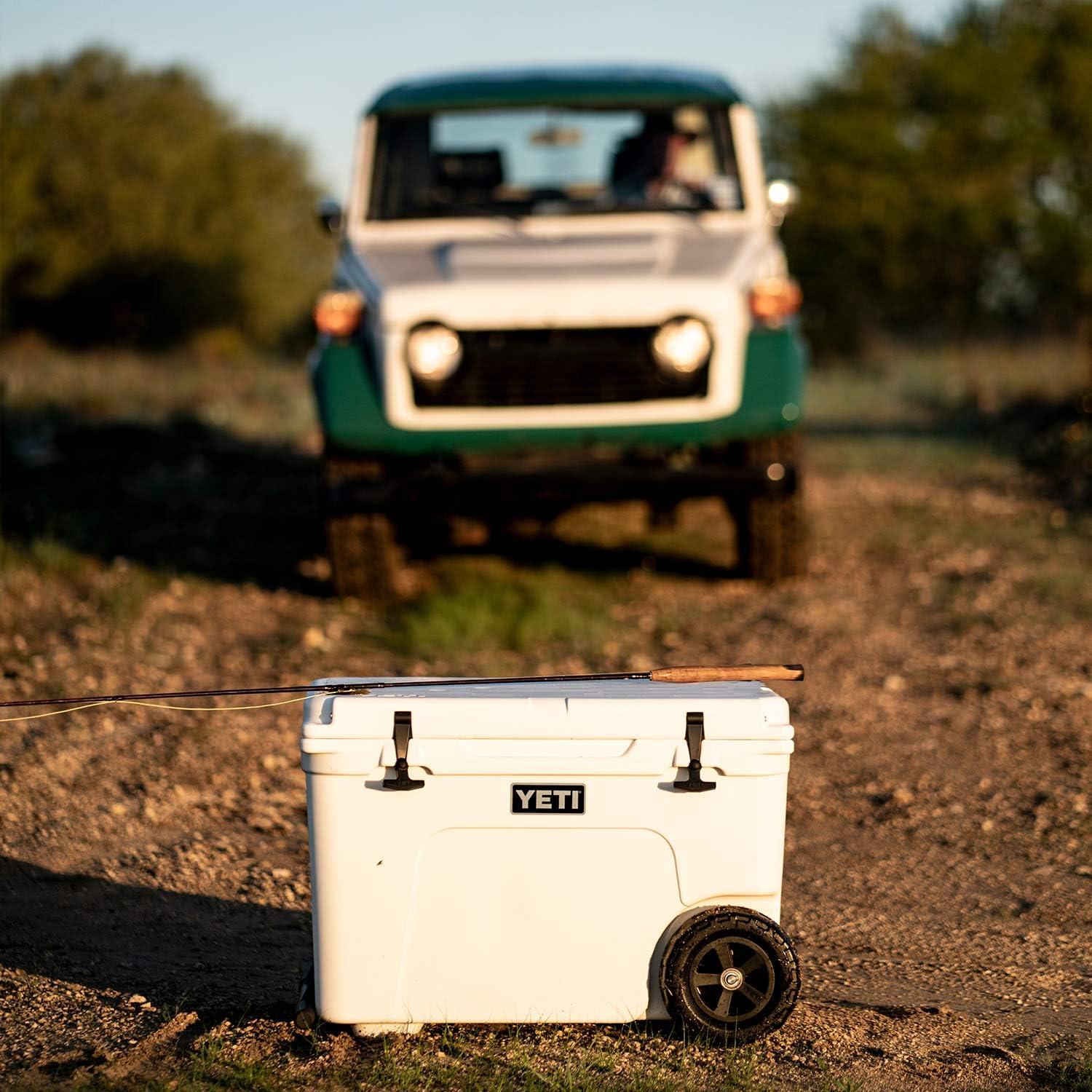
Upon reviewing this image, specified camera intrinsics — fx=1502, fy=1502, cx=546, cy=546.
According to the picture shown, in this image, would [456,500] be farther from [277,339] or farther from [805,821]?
[277,339]

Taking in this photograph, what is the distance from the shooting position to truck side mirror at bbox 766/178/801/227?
6844 millimetres

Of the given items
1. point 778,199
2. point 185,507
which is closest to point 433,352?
point 778,199

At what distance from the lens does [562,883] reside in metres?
2.89

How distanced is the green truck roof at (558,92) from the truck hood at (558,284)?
3.01 feet

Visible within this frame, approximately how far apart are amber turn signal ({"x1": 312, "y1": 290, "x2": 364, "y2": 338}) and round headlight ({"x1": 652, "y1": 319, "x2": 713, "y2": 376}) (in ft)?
4.08

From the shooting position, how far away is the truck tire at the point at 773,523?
647cm

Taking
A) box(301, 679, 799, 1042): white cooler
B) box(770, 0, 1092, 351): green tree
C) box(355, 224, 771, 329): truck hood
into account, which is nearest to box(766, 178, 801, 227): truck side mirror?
box(355, 224, 771, 329): truck hood

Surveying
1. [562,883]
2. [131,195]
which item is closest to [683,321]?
[562,883]

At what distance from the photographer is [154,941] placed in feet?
12.0

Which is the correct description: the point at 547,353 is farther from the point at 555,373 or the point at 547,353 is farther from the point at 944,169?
the point at 944,169

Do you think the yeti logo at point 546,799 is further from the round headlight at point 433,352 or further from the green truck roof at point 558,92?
the green truck roof at point 558,92

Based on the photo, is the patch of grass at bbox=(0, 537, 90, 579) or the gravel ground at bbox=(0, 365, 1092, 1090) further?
the patch of grass at bbox=(0, 537, 90, 579)

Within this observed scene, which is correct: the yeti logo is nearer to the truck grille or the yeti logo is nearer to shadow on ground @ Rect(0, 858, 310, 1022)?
shadow on ground @ Rect(0, 858, 310, 1022)

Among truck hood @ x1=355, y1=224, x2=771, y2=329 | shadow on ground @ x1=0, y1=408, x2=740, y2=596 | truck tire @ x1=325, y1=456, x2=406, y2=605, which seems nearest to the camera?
truck hood @ x1=355, y1=224, x2=771, y2=329
